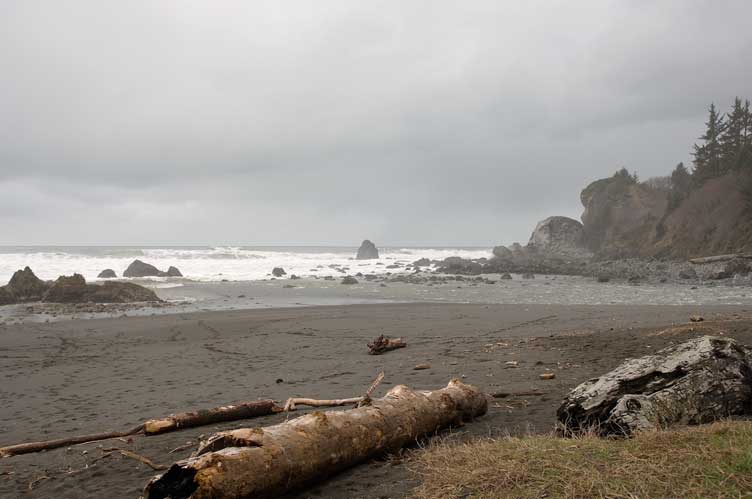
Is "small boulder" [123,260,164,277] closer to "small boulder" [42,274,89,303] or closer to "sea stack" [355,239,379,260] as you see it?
"small boulder" [42,274,89,303]

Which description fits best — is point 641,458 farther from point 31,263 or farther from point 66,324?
point 31,263

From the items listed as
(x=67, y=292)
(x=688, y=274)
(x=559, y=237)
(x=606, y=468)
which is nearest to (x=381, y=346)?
(x=606, y=468)

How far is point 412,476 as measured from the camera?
4004mm

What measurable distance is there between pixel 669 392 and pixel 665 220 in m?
53.3

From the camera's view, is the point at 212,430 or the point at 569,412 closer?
the point at 569,412

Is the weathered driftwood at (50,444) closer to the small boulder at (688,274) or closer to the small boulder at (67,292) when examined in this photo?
the small boulder at (67,292)

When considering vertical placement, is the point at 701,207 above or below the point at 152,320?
above

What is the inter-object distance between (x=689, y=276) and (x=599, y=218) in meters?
39.6

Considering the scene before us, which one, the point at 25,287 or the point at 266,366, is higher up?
the point at 25,287

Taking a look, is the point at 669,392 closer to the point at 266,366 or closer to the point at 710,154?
the point at 266,366

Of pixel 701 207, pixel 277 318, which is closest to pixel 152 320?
pixel 277 318

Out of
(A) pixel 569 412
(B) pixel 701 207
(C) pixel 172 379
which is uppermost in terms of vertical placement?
(B) pixel 701 207

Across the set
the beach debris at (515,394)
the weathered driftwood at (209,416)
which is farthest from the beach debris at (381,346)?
the weathered driftwood at (209,416)

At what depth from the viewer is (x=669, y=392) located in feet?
14.3
